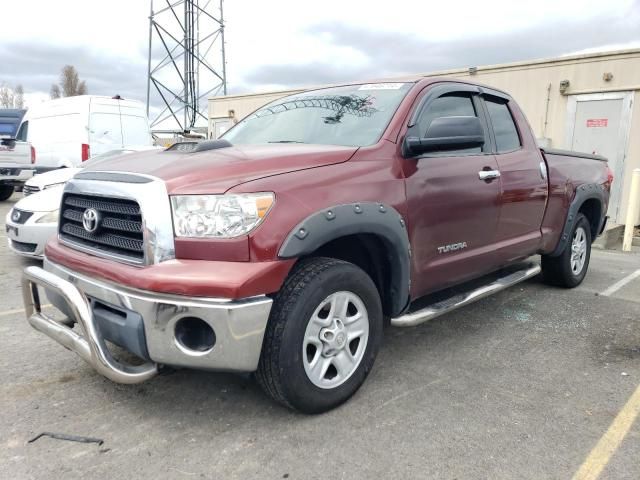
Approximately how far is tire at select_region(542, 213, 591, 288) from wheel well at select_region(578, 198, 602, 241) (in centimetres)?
10

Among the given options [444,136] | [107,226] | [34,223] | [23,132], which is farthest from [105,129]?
[444,136]

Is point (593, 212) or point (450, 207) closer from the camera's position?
point (450, 207)

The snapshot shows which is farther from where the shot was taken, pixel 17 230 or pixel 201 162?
pixel 17 230

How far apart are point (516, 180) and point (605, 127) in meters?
7.90

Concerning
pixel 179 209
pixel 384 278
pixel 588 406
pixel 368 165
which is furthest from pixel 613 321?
pixel 179 209

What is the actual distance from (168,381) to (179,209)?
1.25 metres

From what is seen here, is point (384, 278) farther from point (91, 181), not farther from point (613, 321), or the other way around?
point (613, 321)

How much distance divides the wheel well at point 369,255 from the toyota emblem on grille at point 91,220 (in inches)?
44.2

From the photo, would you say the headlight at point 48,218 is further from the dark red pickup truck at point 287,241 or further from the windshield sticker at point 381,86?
the windshield sticker at point 381,86

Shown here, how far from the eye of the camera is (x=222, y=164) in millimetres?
2512

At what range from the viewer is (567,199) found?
186 inches

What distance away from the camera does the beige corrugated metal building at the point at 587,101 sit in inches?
393

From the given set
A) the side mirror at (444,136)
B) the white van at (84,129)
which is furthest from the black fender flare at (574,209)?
the white van at (84,129)

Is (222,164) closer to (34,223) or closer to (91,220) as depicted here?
(91,220)
